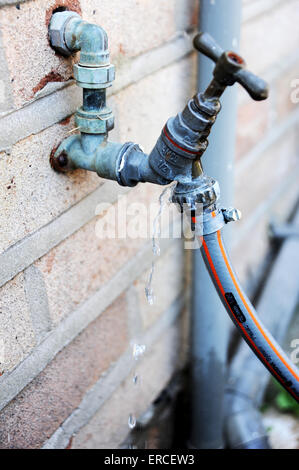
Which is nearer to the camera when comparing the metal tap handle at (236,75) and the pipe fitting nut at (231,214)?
the metal tap handle at (236,75)

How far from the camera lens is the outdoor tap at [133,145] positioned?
0.72m

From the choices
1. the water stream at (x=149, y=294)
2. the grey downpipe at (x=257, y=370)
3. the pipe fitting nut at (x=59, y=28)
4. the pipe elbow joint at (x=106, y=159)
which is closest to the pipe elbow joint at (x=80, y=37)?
the pipe fitting nut at (x=59, y=28)

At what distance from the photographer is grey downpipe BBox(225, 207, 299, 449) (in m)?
1.46

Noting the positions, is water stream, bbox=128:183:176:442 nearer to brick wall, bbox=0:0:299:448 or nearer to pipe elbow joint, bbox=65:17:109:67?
brick wall, bbox=0:0:299:448

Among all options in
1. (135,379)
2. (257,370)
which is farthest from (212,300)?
(257,370)

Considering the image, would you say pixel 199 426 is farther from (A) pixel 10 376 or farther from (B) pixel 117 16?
(B) pixel 117 16

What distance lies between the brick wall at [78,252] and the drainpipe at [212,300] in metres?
0.07

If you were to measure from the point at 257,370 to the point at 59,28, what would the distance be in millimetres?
1210

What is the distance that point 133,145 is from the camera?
33.8 inches

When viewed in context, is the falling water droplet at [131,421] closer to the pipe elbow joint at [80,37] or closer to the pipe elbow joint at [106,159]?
the pipe elbow joint at [106,159]

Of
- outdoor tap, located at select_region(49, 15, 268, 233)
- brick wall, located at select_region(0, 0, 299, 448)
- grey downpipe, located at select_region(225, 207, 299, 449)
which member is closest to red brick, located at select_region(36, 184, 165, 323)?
brick wall, located at select_region(0, 0, 299, 448)

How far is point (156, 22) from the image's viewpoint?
106 centimetres

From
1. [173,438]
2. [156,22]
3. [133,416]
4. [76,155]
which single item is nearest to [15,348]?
[76,155]

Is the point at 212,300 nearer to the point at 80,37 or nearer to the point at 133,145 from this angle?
the point at 133,145
